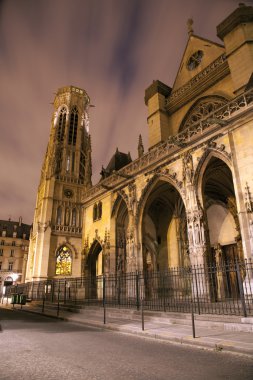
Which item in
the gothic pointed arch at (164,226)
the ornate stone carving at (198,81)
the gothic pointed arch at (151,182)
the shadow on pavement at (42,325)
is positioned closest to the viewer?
the shadow on pavement at (42,325)

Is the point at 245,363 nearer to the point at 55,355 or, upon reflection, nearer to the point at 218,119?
the point at 55,355

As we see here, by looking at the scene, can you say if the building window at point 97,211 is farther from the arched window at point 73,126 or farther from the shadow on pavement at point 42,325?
the arched window at point 73,126

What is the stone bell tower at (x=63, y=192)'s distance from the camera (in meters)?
29.9

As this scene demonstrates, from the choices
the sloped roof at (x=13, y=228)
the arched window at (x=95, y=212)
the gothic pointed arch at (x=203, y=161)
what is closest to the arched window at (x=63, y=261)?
the arched window at (x=95, y=212)

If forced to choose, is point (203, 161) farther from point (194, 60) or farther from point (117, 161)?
point (117, 161)

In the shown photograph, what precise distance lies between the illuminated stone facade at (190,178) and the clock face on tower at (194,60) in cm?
7

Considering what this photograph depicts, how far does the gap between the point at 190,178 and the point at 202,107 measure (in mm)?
8192

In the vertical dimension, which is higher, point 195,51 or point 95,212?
point 195,51

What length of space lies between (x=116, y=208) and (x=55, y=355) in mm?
14791

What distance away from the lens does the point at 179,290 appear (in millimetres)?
15805

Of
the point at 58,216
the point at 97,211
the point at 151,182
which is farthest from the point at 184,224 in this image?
the point at 58,216

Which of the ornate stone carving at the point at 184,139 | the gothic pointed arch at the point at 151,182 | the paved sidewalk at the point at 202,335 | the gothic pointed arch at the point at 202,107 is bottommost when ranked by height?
the paved sidewalk at the point at 202,335

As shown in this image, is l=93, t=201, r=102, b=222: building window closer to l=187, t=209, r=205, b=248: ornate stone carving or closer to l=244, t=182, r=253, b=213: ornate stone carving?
l=187, t=209, r=205, b=248: ornate stone carving

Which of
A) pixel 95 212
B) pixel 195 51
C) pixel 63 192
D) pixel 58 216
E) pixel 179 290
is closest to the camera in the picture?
pixel 179 290
